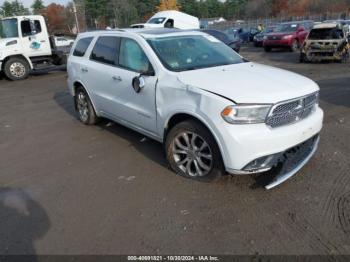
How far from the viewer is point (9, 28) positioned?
1404 cm

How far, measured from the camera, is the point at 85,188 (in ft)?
13.9

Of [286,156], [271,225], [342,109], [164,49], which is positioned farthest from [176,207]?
Answer: [342,109]

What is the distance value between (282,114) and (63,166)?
10.2ft

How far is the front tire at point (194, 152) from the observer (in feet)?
12.5

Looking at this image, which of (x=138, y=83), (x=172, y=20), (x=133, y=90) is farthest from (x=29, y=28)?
(x=138, y=83)

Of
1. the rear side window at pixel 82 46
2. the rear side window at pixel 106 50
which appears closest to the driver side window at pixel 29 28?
the rear side window at pixel 82 46

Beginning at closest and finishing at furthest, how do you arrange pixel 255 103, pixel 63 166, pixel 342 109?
1. pixel 255 103
2. pixel 63 166
3. pixel 342 109

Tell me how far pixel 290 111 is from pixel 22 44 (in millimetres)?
13076

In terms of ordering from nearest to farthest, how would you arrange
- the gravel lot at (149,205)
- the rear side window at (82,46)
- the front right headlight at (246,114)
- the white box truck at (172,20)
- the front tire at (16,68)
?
the gravel lot at (149,205)
the front right headlight at (246,114)
the rear side window at (82,46)
the front tire at (16,68)
the white box truck at (172,20)

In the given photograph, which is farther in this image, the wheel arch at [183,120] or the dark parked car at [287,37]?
the dark parked car at [287,37]

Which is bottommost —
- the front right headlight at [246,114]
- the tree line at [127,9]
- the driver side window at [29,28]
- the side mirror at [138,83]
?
the front right headlight at [246,114]

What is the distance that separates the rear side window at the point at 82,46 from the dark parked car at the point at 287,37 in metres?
15.4

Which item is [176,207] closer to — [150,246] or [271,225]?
[150,246]

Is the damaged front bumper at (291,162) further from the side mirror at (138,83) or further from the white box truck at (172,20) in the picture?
the white box truck at (172,20)
